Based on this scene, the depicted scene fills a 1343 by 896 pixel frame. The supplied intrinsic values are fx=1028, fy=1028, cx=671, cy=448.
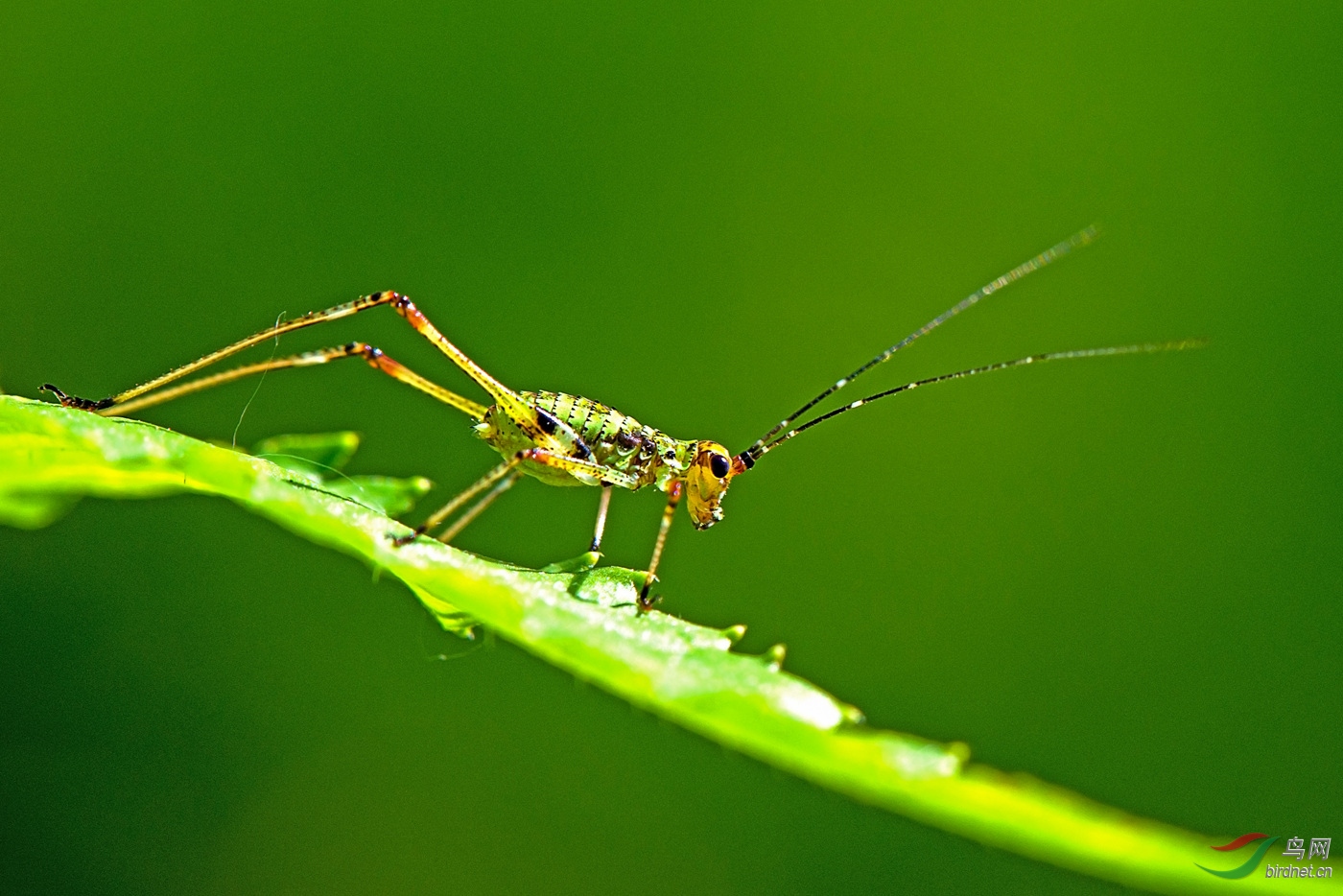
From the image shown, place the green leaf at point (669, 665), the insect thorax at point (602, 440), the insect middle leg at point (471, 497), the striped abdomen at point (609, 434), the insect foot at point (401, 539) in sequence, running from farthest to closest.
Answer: the striped abdomen at point (609, 434) → the insect thorax at point (602, 440) → the insect middle leg at point (471, 497) → the insect foot at point (401, 539) → the green leaf at point (669, 665)

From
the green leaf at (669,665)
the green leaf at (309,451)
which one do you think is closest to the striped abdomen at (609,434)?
the green leaf at (309,451)

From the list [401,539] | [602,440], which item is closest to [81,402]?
[401,539]

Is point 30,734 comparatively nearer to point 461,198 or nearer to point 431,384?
point 431,384

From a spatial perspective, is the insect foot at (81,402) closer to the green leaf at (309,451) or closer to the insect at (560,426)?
the insect at (560,426)

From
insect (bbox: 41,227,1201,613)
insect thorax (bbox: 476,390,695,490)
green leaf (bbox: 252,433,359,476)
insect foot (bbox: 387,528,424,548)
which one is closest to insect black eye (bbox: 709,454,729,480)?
insect (bbox: 41,227,1201,613)

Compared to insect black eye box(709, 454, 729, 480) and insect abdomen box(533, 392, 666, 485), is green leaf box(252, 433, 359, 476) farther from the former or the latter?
insect black eye box(709, 454, 729, 480)

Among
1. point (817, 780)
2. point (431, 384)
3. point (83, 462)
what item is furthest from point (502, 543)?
point (817, 780)

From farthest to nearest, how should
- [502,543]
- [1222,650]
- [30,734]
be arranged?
[502,543] → [1222,650] → [30,734]

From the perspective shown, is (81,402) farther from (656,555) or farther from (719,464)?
(719,464)
